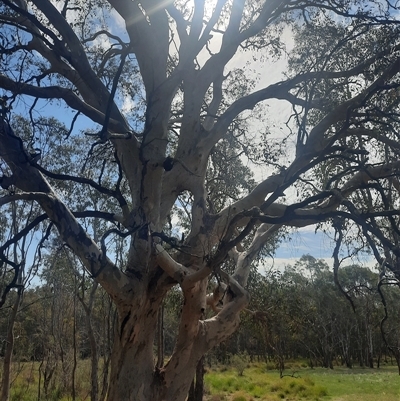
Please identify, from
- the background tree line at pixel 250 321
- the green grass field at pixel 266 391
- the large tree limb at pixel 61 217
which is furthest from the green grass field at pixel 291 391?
the large tree limb at pixel 61 217

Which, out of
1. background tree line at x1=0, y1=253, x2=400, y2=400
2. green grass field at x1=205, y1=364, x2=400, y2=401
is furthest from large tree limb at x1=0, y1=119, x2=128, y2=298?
green grass field at x1=205, y1=364, x2=400, y2=401

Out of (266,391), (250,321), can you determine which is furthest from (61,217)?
(266,391)

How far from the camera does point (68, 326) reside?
22672mm

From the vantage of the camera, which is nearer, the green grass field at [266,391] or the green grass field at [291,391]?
the green grass field at [266,391]

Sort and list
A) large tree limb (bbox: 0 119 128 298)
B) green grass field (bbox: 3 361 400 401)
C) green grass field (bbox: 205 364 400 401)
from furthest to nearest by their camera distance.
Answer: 1. green grass field (bbox: 205 364 400 401)
2. green grass field (bbox: 3 361 400 401)
3. large tree limb (bbox: 0 119 128 298)

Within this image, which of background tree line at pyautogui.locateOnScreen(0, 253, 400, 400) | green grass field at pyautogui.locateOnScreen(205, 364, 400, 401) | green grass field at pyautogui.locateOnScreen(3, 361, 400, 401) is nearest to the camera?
background tree line at pyautogui.locateOnScreen(0, 253, 400, 400)

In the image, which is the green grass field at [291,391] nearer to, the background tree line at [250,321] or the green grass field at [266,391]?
the green grass field at [266,391]

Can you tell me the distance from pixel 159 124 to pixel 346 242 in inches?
143

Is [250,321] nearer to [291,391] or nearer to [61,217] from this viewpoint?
[61,217]

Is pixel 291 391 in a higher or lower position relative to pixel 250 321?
lower

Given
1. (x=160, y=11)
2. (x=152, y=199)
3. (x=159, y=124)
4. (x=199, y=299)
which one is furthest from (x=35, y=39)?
(x=199, y=299)

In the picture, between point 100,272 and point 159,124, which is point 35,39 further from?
point 100,272

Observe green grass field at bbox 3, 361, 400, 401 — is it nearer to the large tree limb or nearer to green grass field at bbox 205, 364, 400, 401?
green grass field at bbox 205, 364, 400, 401

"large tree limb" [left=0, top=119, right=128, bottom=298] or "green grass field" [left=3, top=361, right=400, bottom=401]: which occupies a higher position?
"large tree limb" [left=0, top=119, right=128, bottom=298]
